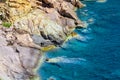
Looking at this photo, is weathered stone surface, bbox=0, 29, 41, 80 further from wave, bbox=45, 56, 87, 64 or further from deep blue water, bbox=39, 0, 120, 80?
wave, bbox=45, 56, 87, 64

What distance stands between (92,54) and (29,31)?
850 centimetres

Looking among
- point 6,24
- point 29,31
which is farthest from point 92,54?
point 6,24

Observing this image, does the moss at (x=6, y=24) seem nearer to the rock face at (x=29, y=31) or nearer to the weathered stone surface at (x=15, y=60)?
the rock face at (x=29, y=31)

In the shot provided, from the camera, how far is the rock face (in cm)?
3966

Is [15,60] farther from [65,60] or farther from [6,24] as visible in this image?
[6,24]

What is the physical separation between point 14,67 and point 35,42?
6275 millimetres

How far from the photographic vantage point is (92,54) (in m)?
43.0

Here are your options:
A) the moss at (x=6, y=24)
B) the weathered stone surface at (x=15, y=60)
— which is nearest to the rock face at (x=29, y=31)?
the weathered stone surface at (x=15, y=60)

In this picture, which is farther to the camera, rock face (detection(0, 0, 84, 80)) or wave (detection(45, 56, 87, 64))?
wave (detection(45, 56, 87, 64))

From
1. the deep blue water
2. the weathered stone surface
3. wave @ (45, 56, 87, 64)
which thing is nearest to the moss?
the weathered stone surface

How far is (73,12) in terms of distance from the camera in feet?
171

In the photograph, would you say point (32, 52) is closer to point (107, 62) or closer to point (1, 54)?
point (1, 54)

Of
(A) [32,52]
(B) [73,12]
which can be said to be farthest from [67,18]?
(A) [32,52]

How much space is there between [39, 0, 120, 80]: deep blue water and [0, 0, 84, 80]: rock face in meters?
1.57
